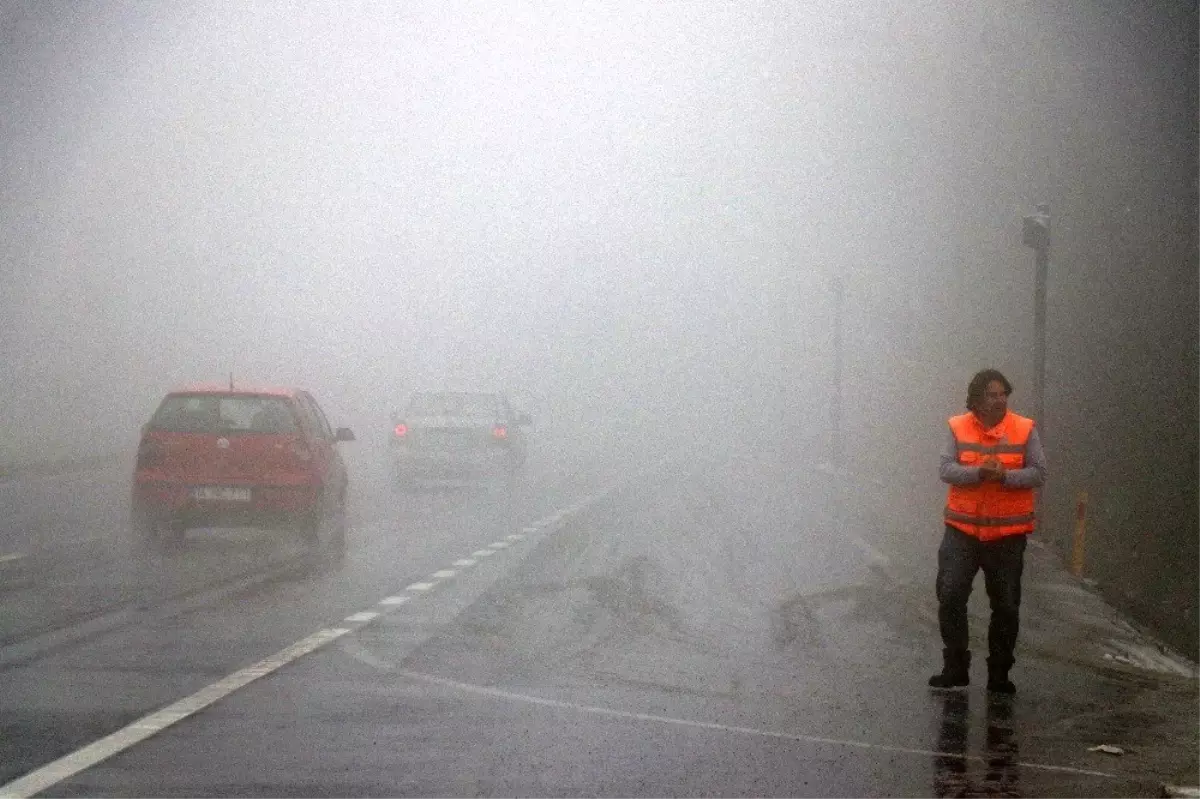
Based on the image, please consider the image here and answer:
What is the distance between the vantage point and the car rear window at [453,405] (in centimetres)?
3962

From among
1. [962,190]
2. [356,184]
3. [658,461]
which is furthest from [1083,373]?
[356,184]

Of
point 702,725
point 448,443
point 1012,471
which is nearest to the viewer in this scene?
point 702,725

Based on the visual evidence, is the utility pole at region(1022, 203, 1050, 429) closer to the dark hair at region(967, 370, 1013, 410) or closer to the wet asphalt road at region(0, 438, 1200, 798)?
the wet asphalt road at region(0, 438, 1200, 798)

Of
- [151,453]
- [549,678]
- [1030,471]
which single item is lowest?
[549,678]

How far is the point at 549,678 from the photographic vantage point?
11.5 m

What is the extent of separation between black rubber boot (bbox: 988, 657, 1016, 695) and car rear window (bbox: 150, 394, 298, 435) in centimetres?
1107

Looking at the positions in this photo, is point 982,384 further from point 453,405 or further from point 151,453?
point 453,405

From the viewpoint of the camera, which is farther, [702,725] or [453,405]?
[453,405]

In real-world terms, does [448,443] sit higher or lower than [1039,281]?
lower

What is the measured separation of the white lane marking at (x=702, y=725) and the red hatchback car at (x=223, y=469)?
9.78 m

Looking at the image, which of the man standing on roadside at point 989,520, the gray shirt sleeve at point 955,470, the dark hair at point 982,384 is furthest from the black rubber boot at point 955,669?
the dark hair at point 982,384

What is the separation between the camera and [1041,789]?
27.0 feet

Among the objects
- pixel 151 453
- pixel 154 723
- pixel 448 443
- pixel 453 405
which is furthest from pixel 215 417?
pixel 453 405

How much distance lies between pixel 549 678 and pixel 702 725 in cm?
183
